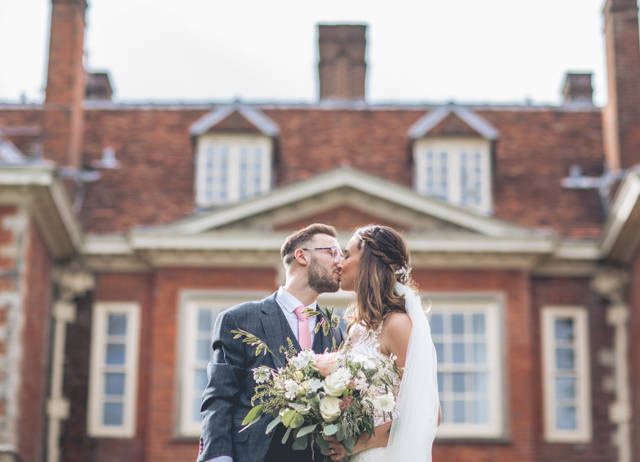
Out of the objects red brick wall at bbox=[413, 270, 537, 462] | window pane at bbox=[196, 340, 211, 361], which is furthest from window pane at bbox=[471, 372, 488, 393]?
window pane at bbox=[196, 340, 211, 361]

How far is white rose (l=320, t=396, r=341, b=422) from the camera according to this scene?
619cm

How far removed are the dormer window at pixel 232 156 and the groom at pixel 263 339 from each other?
12.6 m

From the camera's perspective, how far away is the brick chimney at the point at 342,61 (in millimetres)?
22672

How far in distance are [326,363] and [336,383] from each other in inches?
6.7

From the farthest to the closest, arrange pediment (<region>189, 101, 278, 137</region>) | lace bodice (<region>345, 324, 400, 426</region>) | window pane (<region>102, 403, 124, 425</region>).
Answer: pediment (<region>189, 101, 278, 137</region>)
window pane (<region>102, 403, 124, 425</region>)
lace bodice (<region>345, 324, 400, 426</region>)

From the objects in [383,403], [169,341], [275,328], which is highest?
[169,341]

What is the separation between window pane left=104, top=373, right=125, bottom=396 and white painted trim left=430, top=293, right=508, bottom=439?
15.2 feet

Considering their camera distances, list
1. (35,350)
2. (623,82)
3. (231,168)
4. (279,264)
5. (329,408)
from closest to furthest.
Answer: (329,408) < (35,350) < (279,264) < (623,82) < (231,168)

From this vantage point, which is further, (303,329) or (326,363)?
(303,329)

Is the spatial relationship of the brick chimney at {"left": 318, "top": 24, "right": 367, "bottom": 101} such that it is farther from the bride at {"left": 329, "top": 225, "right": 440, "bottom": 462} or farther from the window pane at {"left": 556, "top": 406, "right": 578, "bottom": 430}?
the bride at {"left": 329, "top": 225, "right": 440, "bottom": 462}

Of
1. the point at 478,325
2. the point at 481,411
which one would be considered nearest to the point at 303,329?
the point at 481,411

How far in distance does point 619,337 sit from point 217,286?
5.96 metres

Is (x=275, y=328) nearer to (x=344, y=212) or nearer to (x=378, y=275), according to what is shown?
(x=378, y=275)

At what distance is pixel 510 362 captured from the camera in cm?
1738
